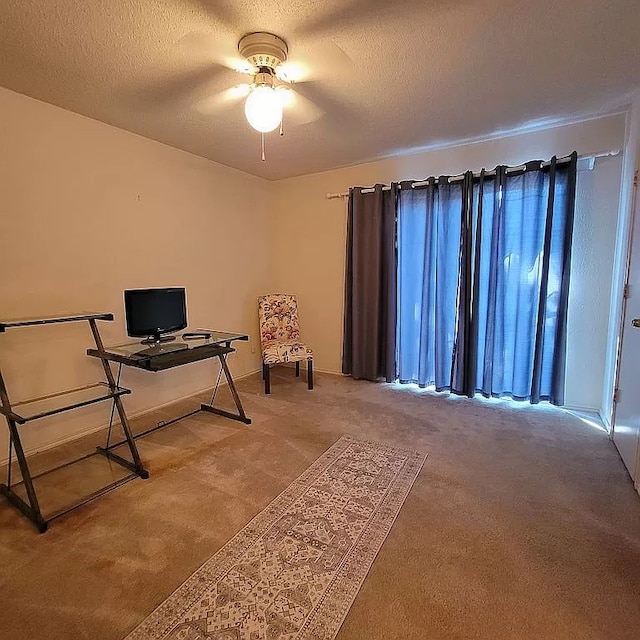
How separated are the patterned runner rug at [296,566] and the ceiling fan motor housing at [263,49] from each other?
93.8 inches

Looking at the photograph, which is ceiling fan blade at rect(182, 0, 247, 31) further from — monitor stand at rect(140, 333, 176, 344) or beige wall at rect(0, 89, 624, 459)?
monitor stand at rect(140, 333, 176, 344)

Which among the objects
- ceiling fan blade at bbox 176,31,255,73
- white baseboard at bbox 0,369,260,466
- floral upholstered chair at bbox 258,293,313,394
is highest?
ceiling fan blade at bbox 176,31,255,73

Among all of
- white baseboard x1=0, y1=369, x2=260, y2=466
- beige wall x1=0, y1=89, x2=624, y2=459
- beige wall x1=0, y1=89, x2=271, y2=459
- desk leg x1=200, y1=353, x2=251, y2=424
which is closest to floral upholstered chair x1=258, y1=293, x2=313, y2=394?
beige wall x1=0, y1=89, x2=624, y2=459

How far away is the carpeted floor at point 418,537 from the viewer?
137 cm

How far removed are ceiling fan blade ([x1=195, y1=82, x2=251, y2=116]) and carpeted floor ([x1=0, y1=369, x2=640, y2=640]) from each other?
7.95ft

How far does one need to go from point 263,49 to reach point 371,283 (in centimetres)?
256

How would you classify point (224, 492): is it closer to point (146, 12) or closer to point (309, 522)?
point (309, 522)

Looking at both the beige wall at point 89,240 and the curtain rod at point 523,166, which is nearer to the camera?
the beige wall at point 89,240

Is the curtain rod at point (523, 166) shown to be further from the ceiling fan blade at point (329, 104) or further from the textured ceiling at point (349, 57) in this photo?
the ceiling fan blade at point (329, 104)

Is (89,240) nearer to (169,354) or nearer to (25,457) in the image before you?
(169,354)

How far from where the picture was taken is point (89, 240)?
9.39ft

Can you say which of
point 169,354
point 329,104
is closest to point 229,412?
point 169,354

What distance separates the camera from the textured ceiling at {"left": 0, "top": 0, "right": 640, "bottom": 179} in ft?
5.57

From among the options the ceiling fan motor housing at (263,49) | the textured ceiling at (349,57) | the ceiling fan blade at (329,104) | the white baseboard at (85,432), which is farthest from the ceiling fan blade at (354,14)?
the white baseboard at (85,432)
